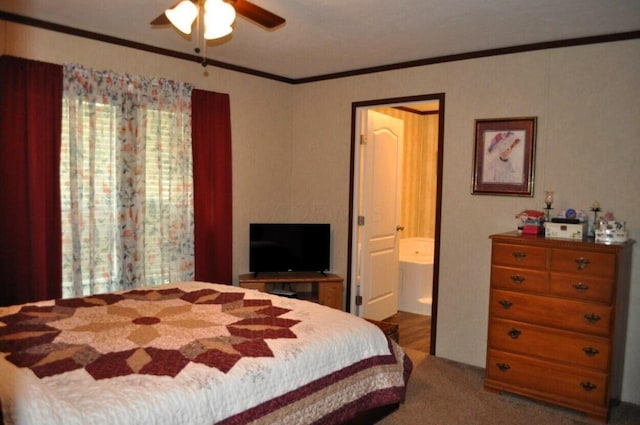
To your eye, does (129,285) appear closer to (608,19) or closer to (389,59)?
(389,59)

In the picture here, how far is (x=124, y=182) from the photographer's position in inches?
152

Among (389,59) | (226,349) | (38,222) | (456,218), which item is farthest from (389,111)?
(226,349)

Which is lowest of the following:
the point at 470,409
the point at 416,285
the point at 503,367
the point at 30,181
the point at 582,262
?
the point at 470,409

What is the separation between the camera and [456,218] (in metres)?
4.14

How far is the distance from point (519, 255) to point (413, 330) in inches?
76.6

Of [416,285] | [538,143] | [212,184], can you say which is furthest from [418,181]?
[212,184]

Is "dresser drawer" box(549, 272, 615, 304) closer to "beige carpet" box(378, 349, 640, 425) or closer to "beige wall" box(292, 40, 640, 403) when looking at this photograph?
"beige wall" box(292, 40, 640, 403)

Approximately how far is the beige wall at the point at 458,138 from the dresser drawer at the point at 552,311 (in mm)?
488

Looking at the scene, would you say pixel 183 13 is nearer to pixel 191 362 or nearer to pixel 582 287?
pixel 191 362

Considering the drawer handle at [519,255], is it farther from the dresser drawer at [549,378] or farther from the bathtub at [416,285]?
the bathtub at [416,285]

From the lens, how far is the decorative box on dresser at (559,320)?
A: 3.09 meters

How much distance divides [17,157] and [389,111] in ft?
13.3

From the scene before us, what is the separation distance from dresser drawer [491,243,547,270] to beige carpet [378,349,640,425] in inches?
36.8

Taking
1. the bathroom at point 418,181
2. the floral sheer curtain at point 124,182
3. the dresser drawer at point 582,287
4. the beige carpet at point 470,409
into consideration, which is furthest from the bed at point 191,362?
the bathroom at point 418,181
